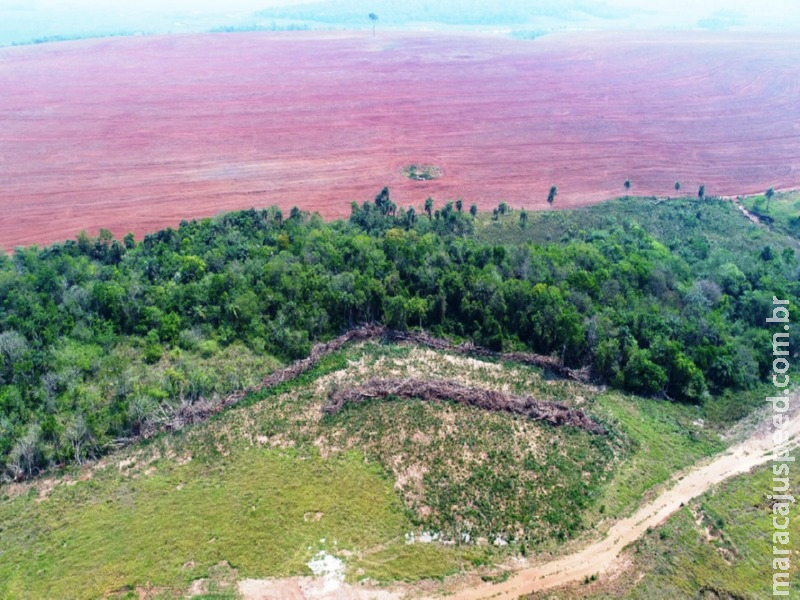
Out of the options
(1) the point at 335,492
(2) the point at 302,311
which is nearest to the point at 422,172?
(2) the point at 302,311

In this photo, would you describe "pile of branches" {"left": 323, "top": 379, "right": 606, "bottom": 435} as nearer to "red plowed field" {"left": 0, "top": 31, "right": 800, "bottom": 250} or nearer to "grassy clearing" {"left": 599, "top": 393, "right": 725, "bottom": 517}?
"grassy clearing" {"left": 599, "top": 393, "right": 725, "bottom": 517}

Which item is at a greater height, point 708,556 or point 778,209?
point 778,209

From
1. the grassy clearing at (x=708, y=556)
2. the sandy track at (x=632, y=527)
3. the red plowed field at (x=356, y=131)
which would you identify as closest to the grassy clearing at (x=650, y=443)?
the sandy track at (x=632, y=527)

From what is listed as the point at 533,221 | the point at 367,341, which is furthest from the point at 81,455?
the point at 533,221

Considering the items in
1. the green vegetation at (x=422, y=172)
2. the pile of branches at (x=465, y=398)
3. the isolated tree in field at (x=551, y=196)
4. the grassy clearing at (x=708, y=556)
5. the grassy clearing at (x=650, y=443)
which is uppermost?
the green vegetation at (x=422, y=172)

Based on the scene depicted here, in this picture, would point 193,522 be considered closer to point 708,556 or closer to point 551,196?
point 708,556

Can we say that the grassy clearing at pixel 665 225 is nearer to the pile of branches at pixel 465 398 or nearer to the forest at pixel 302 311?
the forest at pixel 302 311
